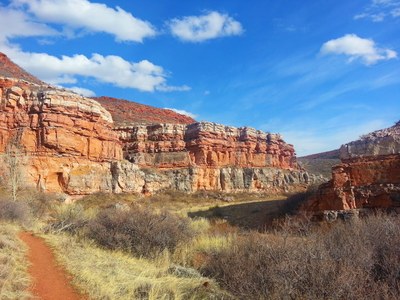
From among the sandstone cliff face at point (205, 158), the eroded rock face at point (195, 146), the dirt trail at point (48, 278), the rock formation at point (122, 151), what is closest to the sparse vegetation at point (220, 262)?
the dirt trail at point (48, 278)

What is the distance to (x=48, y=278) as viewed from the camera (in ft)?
25.4

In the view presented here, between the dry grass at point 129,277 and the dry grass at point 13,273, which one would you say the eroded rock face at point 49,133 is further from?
the dry grass at point 13,273

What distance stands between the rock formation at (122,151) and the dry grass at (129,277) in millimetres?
27107

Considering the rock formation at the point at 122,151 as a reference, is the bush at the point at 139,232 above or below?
below

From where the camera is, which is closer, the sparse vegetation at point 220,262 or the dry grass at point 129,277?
the sparse vegetation at point 220,262

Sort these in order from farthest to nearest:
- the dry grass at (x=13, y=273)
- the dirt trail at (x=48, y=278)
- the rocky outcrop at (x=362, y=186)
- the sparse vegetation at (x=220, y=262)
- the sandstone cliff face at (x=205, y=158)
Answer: the sandstone cliff face at (x=205, y=158) < the rocky outcrop at (x=362, y=186) < the dirt trail at (x=48, y=278) < the dry grass at (x=13, y=273) < the sparse vegetation at (x=220, y=262)

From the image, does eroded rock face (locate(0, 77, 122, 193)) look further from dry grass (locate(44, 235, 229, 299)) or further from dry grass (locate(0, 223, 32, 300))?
dry grass (locate(0, 223, 32, 300))

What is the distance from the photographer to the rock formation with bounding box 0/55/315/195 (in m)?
36.7

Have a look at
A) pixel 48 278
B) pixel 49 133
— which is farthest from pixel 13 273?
pixel 49 133

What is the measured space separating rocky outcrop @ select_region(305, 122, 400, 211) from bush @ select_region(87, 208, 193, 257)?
377 inches

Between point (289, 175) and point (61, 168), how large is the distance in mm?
30721

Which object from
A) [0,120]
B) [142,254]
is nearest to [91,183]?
[0,120]

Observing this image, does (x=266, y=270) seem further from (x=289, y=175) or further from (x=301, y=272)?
(x=289, y=175)

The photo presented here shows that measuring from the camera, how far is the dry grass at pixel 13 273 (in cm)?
618
